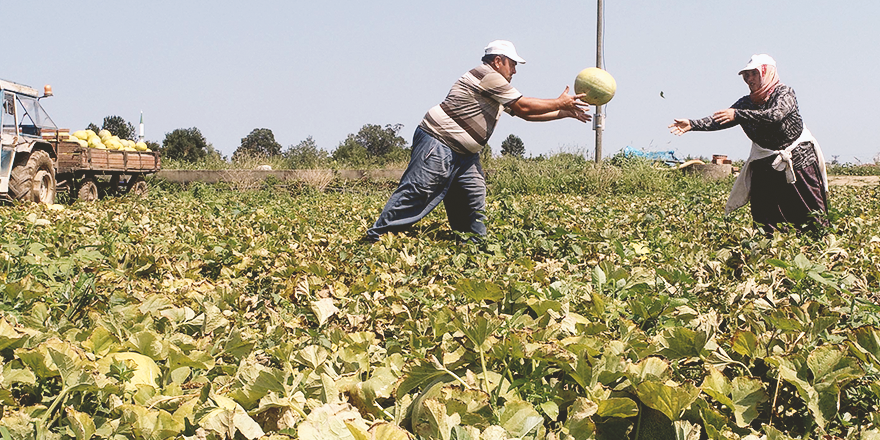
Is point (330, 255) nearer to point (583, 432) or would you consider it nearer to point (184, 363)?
point (184, 363)

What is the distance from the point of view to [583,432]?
4.88 feet

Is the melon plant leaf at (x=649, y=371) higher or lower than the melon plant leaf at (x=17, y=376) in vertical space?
higher

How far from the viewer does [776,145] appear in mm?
6203

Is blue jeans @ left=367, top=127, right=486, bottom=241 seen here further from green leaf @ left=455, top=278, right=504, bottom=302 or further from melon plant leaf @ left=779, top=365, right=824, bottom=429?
melon plant leaf @ left=779, top=365, right=824, bottom=429

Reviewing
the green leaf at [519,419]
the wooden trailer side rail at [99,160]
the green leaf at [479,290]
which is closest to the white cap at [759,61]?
the green leaf at [479,290]

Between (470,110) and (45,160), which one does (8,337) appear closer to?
(470,110)

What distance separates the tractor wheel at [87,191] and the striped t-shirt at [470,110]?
32.5ft

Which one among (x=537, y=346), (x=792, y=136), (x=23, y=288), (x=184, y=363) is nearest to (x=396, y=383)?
(x=537, y=346)

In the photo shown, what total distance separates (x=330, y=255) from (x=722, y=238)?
3.14 metres

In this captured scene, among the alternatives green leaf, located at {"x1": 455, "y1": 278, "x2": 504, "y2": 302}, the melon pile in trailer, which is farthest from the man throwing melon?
the melon pile in trailer

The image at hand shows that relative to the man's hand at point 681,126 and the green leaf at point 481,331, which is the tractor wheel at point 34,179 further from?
the green leaf at point 481,331

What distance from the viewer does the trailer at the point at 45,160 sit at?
10.9 metres

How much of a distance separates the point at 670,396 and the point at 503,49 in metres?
4.57

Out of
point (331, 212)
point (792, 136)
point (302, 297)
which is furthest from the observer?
point (331, 212)
